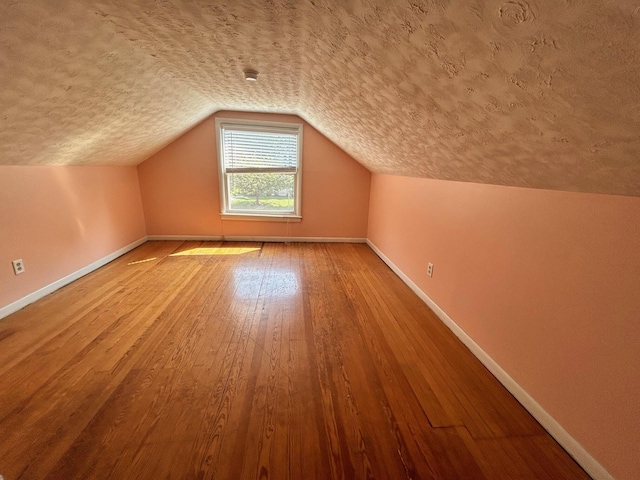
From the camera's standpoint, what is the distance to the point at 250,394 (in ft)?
4.95

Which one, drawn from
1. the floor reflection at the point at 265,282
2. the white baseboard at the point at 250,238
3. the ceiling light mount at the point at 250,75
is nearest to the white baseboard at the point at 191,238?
the white baseboard at the point at 250,238

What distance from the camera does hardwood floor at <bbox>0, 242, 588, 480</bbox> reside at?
1167 mm

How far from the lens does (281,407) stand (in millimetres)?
1431

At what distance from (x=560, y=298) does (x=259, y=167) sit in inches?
148

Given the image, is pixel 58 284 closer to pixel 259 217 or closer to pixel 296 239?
pixel 259 217

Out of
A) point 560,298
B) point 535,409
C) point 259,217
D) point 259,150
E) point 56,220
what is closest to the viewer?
point 560,298

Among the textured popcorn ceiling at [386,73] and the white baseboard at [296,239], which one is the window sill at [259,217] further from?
the textured popcorn ceiling at [386,73]

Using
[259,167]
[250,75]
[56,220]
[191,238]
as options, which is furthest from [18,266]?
[259,167]

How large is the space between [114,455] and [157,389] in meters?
0.36

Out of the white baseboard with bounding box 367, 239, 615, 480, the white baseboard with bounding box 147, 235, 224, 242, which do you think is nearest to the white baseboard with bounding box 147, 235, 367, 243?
the white baseboard with bounding box 147, 235, 224, 242

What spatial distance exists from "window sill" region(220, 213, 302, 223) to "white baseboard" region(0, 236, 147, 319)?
136 centimetres

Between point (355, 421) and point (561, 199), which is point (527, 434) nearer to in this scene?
point (355, 421)

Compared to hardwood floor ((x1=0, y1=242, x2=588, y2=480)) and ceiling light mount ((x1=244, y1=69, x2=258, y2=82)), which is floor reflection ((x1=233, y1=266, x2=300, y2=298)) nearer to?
hardwood floor ((x1=0, y1=242, x2=588, y2=480))

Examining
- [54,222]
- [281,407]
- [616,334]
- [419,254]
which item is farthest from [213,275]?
[616,334]
